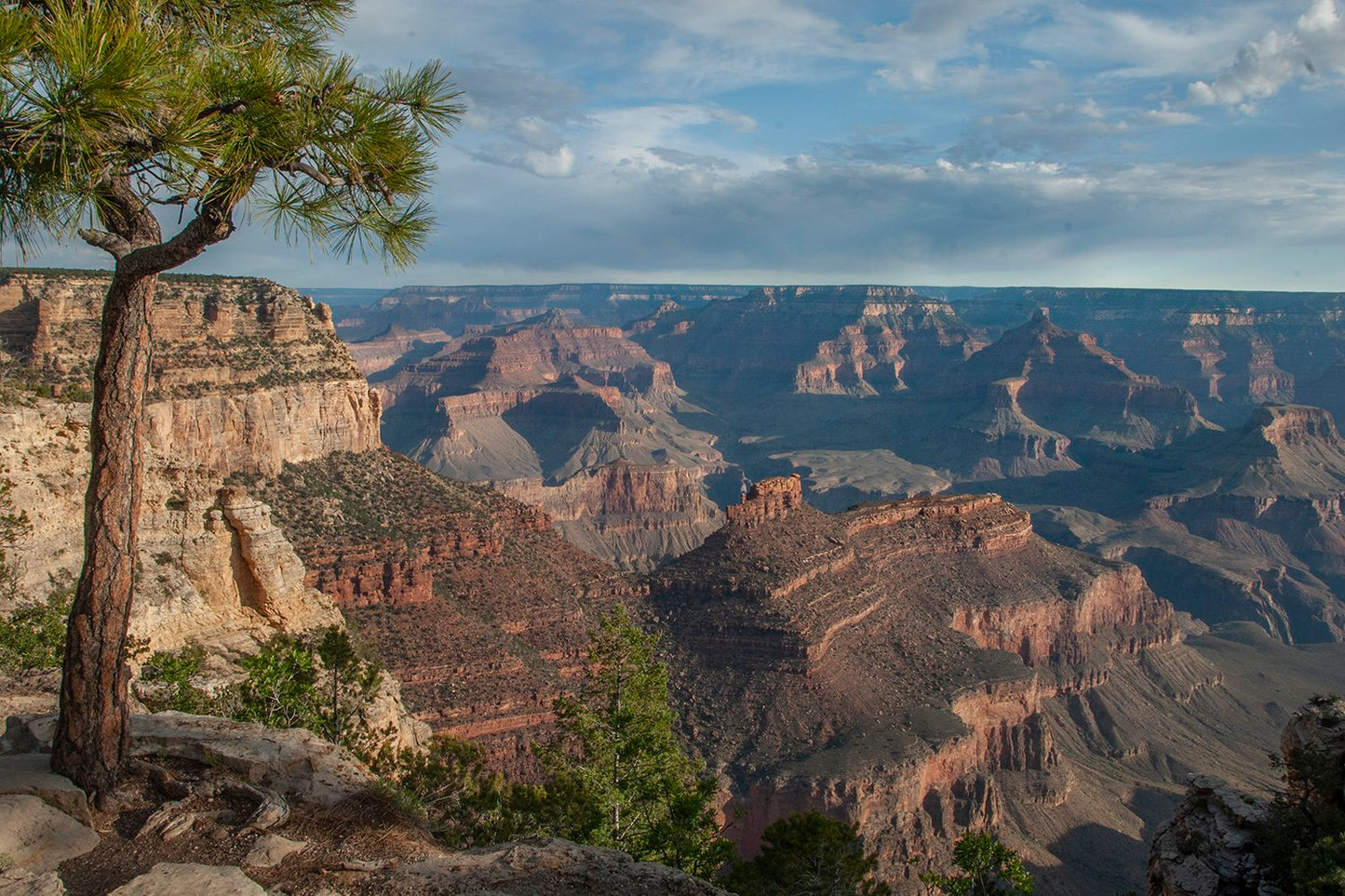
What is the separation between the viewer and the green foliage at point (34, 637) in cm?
1991

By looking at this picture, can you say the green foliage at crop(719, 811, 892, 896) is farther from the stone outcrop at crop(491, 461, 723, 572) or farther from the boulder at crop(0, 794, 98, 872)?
the stone outcrop at crop(491, 461, 723, 572)

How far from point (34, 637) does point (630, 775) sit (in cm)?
1421

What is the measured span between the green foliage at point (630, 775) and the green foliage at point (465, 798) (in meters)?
0.66

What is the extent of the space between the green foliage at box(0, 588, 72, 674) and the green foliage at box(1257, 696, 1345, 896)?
22.2m

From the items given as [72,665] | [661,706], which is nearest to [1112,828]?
[661,706]

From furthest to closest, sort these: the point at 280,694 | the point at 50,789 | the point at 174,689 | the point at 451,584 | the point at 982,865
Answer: the point at 451,584 < the point at 280,694 < the point at 174,689 < the point at 982,865 < the point at 50,789

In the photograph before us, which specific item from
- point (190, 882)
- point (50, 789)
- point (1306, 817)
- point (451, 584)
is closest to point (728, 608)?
point (451, 584)

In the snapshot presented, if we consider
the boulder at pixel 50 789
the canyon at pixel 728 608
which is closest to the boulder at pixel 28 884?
the boulder at pixel 50 789

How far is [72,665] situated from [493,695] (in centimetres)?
3424

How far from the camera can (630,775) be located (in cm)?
2327

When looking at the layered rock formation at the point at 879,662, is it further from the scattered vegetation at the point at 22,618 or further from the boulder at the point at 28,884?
the boulder at the point at 28,884

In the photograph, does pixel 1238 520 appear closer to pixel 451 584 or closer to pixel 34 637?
pixel 451 584

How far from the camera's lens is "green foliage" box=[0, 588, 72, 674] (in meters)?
19.9

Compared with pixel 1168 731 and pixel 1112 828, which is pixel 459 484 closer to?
pixel 1112 828
